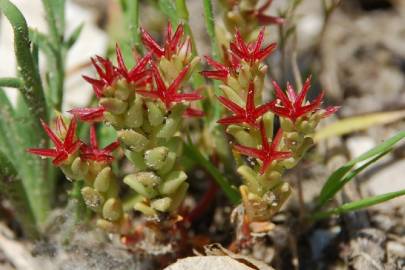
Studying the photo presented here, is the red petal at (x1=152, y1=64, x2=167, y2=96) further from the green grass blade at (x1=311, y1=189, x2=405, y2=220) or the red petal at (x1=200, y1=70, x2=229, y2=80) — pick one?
the green grass blade at (x1=311, y1=189, x2=405, y2=220)

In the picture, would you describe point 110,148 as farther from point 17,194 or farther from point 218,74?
point 17,194

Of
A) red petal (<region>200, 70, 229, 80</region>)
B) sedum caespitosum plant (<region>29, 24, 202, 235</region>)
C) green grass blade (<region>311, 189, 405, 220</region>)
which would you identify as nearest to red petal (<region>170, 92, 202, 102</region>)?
Result: sedum caespitosum plant (<region>29, 24, 202, 235</region>)

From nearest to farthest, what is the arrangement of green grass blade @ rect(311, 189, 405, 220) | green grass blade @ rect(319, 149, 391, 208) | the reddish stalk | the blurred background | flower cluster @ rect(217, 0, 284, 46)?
green grass blade @ rect(311, 189, 405, 220) < green grass blade @ rect(319, 149, 391, 208) < flower cluster @ rect(217, 0, 284, 46) < the reddish stalk < the blurred background

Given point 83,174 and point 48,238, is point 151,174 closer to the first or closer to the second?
point 83,174

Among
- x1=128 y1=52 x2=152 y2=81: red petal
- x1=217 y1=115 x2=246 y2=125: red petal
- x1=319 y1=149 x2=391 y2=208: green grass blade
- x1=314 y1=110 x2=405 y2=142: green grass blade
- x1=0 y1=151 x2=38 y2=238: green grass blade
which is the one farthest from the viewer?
x1=314 y1=110 x2=405 y2=142: green grass blade

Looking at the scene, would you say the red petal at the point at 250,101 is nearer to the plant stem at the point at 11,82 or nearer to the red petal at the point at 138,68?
the red petal at the point at 138,68

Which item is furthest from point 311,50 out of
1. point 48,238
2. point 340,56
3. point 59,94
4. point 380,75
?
point 48,238
